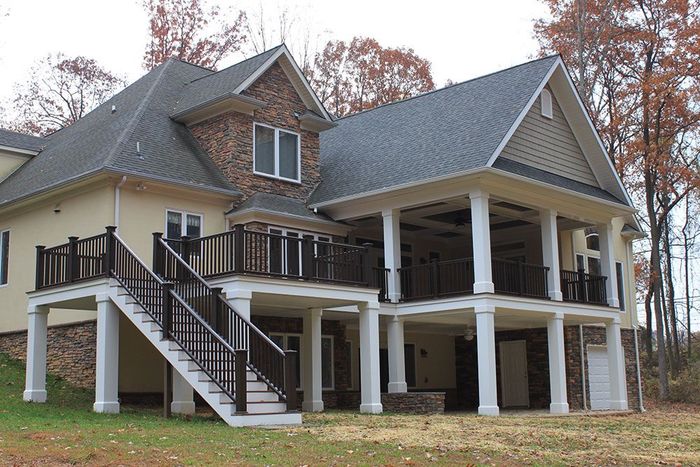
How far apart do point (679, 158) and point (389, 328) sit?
21.6 metres

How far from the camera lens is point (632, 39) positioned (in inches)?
1367

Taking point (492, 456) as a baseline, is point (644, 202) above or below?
above

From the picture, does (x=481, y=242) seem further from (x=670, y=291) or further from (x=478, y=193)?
(x=670, y=291)

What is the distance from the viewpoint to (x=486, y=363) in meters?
20.9

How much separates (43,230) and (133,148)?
338 centimetres

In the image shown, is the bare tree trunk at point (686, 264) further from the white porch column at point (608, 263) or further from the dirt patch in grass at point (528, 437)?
the dirt patch in grass at point (528, 437)

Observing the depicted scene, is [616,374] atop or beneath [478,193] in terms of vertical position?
beneath

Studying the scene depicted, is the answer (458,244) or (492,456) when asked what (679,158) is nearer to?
(458,244)

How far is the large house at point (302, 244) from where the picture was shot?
17.6 metres

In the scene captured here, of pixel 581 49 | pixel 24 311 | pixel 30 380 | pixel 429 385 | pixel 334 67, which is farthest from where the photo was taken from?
pixel 334 67

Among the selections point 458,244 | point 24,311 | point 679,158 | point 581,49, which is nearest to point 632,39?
point 581,49

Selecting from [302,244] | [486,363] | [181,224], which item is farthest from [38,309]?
[486,363]

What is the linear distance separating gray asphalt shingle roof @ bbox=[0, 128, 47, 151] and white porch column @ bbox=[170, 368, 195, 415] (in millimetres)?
12299

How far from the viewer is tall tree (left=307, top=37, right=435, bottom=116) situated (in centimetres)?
4169
